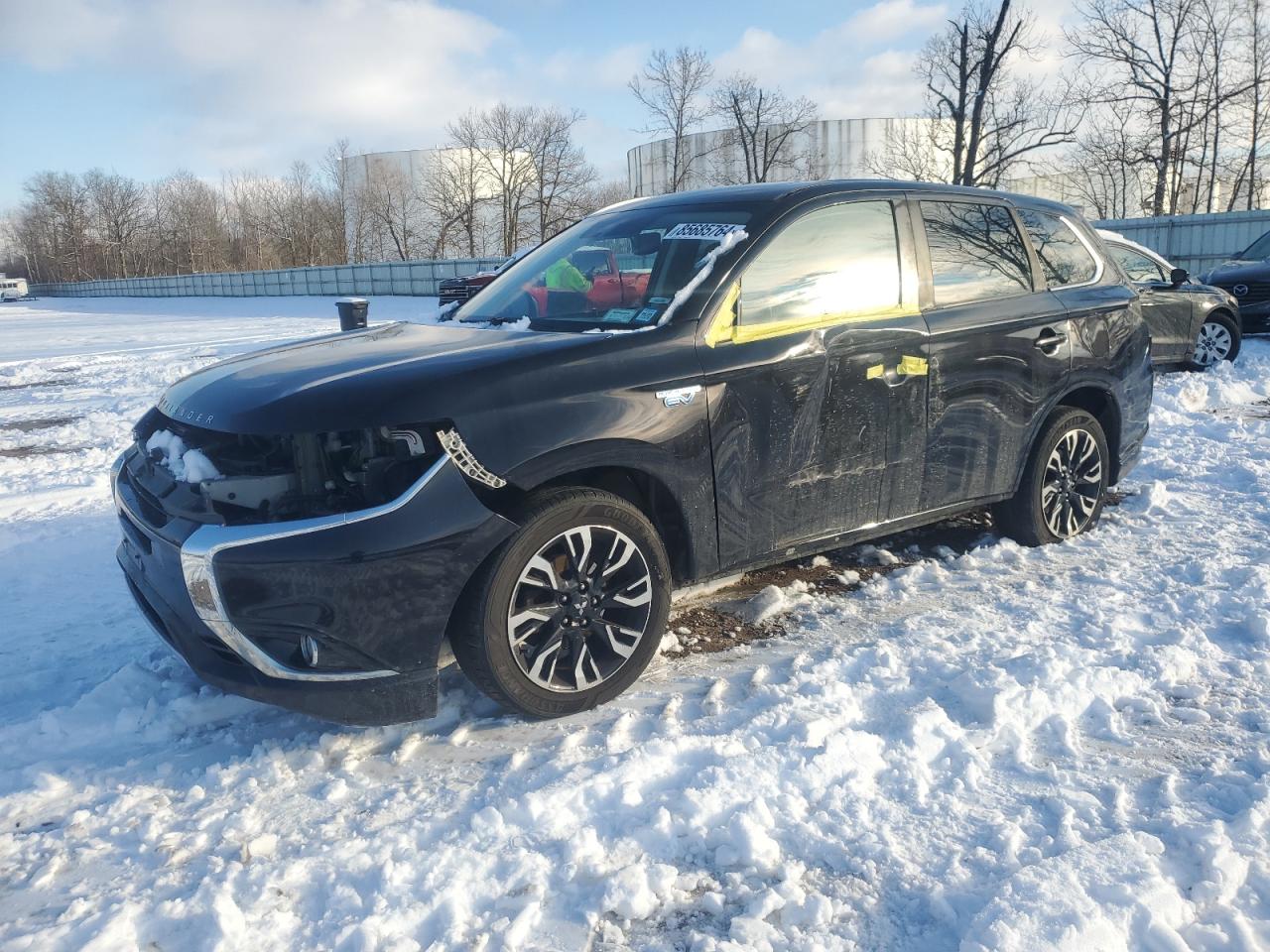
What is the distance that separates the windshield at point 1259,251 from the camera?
1311 cm

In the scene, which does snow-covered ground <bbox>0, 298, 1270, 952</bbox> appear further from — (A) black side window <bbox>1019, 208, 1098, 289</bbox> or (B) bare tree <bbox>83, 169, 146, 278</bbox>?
(B) bare tree <bbox>83, 169, 146, 278</bbox>

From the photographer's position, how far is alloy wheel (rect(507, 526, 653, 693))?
9.81 ft

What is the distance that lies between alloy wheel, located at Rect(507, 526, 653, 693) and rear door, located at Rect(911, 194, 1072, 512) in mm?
1550

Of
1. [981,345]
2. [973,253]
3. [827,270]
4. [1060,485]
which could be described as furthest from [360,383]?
[1060,485]

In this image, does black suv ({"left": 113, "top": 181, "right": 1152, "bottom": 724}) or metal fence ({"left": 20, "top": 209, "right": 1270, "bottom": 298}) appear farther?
metal fence ({"left": 20, "top": 209, "right": 1270, "bottom": 298})

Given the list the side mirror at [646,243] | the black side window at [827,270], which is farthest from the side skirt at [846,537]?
the side mirror at [646,243]

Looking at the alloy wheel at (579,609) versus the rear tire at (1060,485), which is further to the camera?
the rear tire at (1060,485)

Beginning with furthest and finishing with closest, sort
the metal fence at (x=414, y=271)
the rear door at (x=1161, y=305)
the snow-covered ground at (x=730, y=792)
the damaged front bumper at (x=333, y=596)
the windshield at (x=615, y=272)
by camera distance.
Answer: the metal fence at (x=414, y=271)
the rear door at (x=1161, y=305)
the windshield at (x=615, y=272)
the damaged front bumper at (x=333, y=596)
the snow-covered ground at (x=730, y=792)

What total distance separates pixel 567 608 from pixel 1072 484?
3056 millimetres

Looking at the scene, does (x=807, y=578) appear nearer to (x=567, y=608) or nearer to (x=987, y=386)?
(x=987, y=386)

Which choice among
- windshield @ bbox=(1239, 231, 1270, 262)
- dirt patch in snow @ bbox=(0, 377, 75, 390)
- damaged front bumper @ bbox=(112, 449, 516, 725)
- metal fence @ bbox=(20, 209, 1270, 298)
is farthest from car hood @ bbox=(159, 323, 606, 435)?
windshield @ bbox=(1239, 231, 1270, 262)

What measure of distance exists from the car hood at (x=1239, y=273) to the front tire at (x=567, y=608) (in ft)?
40.1

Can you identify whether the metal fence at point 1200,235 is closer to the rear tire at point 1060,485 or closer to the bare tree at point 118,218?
the rear tire at point 1060,485

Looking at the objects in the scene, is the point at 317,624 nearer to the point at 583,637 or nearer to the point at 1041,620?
the point at 583,637
